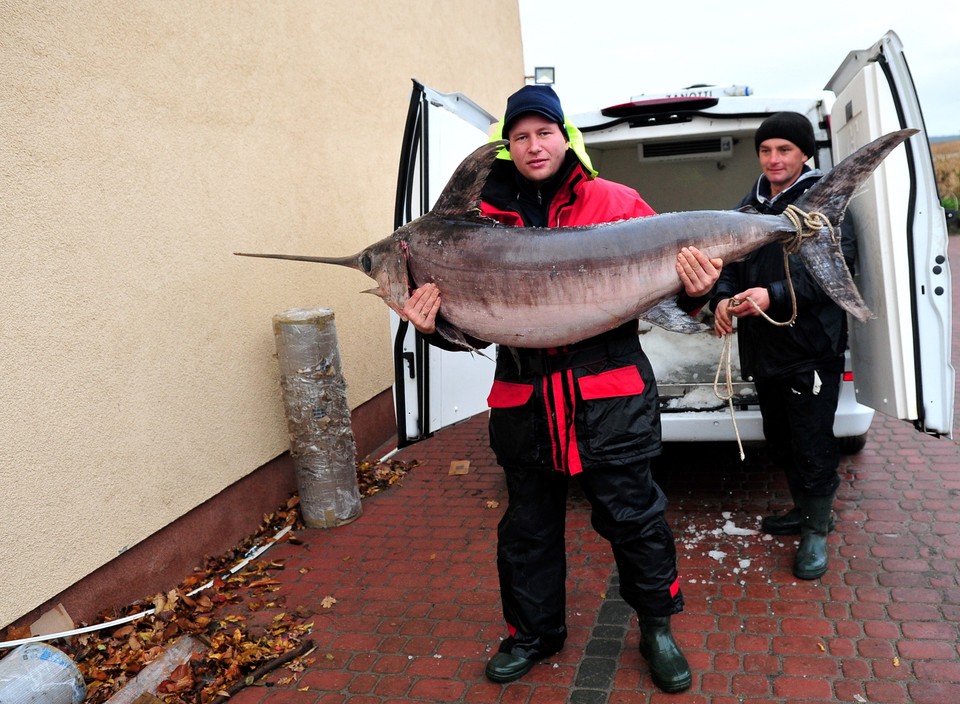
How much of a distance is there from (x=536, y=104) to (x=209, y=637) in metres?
2.89

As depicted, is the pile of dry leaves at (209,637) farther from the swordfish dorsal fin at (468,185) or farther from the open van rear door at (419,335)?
the swordfish dorsal fin at (468,185)

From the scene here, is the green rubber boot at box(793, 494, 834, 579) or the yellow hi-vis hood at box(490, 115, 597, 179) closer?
the yellow hi-vis hood at box(490, 115, 597, 179)

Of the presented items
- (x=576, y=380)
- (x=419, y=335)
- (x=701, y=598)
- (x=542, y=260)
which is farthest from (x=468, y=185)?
(x=701, y=598)

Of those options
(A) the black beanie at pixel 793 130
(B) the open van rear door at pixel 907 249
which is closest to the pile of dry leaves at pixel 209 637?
(B) the open van rear door at pixel 907 249

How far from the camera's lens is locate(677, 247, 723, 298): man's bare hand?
8.57 ft

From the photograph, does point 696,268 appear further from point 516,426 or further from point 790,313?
point 790,313

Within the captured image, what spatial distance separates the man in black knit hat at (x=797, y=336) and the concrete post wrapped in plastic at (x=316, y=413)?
2.51 metres

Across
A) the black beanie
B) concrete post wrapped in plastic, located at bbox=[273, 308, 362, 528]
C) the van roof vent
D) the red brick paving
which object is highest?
the van roof vent

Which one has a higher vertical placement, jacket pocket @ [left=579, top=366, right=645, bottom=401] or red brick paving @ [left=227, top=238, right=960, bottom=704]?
jacket pocket @ [left=579, top=366, right=645, bottom=401]

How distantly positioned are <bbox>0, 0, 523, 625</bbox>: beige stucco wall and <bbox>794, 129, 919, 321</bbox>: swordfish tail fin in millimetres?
3282

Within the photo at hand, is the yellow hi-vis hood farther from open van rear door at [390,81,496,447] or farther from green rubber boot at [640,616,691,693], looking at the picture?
green rubber boot at [640,616,691,693]

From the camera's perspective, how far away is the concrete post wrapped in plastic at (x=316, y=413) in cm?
495

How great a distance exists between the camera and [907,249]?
363 cm

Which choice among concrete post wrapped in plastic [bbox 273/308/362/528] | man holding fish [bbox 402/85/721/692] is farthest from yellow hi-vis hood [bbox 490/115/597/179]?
concrete post wrapped in plastic [bbox 273/308/362/528]
